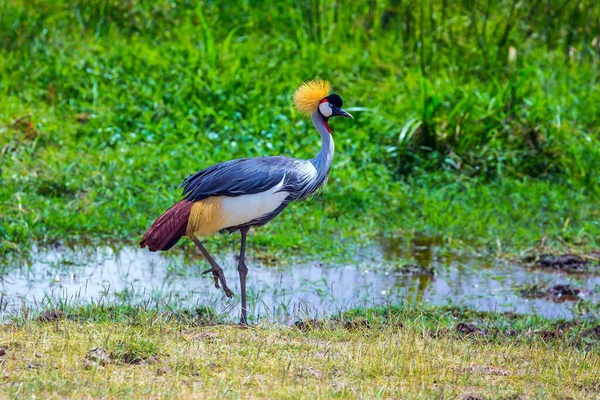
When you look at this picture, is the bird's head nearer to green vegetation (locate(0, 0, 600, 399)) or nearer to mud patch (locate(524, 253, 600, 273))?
green vegetation (locate(0, 0, 600, 399))

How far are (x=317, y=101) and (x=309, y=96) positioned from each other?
0.20ft

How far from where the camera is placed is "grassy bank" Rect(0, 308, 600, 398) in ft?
14.8

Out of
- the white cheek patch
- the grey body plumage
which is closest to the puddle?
the grey body plumage

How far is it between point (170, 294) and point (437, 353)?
74.5 inches

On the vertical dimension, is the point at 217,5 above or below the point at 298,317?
above

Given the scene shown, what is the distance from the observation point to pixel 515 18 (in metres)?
12.1

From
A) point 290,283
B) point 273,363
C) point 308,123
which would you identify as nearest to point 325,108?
point 290,283

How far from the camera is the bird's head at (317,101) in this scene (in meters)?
6.69

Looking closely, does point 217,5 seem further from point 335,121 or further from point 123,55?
point 335,121

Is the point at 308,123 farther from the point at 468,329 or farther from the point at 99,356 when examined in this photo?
the point at 99,356

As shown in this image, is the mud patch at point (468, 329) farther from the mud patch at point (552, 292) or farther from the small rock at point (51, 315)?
the small rock at point (51, 315)

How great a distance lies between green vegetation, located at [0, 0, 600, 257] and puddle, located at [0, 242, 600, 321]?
365 millimetres

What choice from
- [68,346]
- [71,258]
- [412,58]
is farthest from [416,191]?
[68,346]

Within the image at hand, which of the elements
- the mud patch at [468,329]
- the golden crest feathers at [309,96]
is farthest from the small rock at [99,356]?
the golden crest feathers at [309,96]
